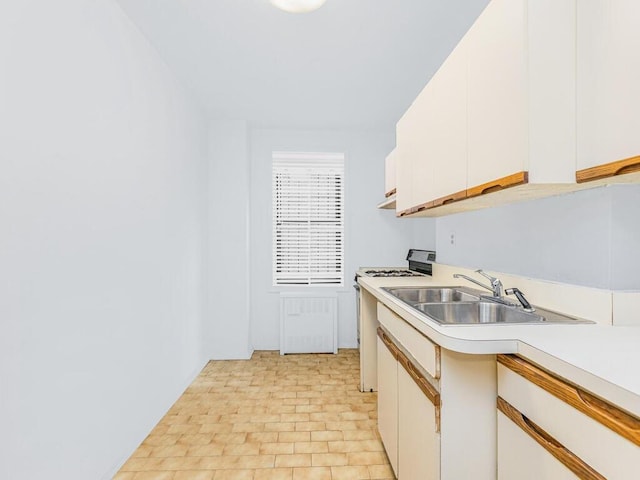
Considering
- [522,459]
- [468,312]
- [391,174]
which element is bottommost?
[522,459]

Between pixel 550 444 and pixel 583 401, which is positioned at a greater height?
pixel 583 401

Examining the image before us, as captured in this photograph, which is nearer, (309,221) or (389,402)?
(389,402)

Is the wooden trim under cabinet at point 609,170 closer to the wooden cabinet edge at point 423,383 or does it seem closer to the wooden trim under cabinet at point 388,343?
the wooden cabinet edge at point 423,383

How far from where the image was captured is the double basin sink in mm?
1477

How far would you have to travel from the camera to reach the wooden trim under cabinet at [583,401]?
2.33 feet

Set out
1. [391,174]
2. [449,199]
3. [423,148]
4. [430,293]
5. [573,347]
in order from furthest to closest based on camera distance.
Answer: [391,174]
[430,293]
[423,148]
[449,199]
[573,347]

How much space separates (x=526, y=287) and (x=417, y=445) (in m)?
0.89

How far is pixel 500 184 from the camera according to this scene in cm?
135

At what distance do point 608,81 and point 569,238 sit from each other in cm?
81

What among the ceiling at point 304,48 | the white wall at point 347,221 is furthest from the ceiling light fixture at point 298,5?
the white wall at point 347,221

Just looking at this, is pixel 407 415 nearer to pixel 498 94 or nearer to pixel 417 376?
pixel 417 376

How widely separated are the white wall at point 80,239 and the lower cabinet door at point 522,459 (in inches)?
67.4

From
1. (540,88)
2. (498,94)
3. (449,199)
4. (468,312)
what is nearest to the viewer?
(540,88)

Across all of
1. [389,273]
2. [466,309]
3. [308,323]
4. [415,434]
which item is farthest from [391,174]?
[415,434]
